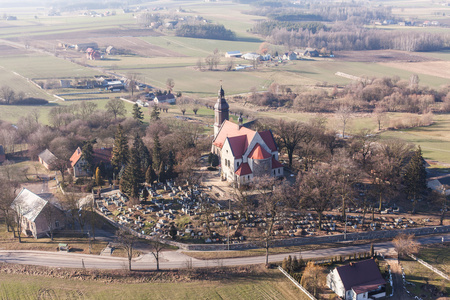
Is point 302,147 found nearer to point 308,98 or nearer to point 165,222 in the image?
point 165,222

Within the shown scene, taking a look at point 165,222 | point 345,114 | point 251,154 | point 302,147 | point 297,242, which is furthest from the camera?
point 345,114

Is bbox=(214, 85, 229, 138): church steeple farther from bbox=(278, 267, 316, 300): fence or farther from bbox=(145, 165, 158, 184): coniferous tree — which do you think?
bbox=(278, 267, 316, 300): fence

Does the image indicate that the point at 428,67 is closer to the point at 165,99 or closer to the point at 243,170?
the point at 165,99

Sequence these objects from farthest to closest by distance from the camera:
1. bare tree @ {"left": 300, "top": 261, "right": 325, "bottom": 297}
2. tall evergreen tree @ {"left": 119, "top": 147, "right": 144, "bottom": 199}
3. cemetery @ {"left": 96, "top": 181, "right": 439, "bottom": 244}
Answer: tall evergreen tree @ {"left": 119, "top": 147, "right": 144, "bottom": 199} < cemetery @ {"left": 96, "top": 181, "right": 439, "bottom": 244} < bare tree @ {"left": 300, "top": 261, "right": 325, "bottom": 297}

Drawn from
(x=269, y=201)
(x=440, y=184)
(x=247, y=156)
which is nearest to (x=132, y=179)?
(x=247, y=156)

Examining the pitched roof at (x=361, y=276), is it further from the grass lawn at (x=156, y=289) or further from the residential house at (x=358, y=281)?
the grass lawn at (x=156, y=289)

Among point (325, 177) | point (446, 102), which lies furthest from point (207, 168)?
point (446, 102)

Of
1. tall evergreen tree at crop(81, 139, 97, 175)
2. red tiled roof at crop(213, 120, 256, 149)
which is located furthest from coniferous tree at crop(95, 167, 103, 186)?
red tiled roof at crop(213, 120, 256, 149)
